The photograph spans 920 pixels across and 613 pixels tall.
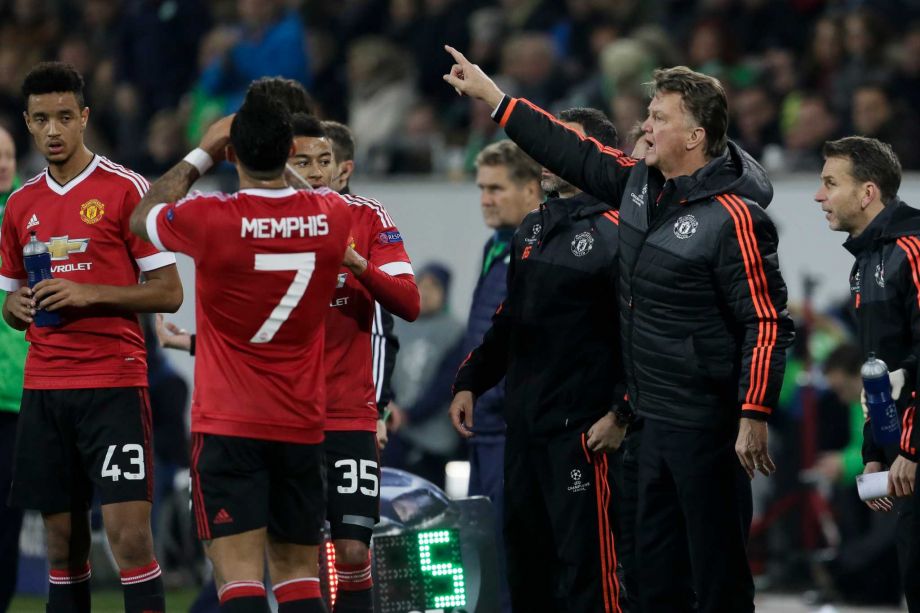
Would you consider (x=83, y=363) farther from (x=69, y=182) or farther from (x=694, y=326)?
(x=694, y=326)

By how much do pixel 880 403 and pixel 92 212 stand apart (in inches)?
124

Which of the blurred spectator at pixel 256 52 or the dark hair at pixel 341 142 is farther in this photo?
the blurred spectator at pixel 256 52

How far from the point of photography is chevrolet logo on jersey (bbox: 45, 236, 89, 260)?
20.7 ft

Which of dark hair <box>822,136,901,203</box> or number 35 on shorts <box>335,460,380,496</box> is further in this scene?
dark hair <box>822,136,901,203</box>

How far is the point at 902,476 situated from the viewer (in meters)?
6.05

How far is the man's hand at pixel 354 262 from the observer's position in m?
5.75

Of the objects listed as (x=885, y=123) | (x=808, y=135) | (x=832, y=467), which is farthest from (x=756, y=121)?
(x=832, y=467)

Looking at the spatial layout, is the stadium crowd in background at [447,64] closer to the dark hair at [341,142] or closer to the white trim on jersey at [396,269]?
the dark hair at [341,142]

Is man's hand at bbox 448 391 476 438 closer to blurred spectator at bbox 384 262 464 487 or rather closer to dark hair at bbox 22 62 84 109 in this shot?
dark hair at bbox 22 62 84 109

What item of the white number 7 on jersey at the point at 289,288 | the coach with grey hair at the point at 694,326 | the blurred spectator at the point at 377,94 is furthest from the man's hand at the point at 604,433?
the blurred spectator at the point at 377,94

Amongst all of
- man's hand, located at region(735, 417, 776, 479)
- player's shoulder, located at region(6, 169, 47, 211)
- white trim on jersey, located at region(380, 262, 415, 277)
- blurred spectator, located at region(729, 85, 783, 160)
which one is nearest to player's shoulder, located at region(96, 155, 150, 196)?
player's shoulder, located at region(6, 169, 47, 211)

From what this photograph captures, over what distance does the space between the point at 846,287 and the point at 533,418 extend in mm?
4970

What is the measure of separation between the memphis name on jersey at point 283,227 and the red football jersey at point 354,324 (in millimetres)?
782

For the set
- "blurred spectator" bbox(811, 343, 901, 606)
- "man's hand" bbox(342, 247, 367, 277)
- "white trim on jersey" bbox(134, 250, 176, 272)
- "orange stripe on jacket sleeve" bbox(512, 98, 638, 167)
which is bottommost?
"blurred spectator" bbox(811, 343, 901, 606)
